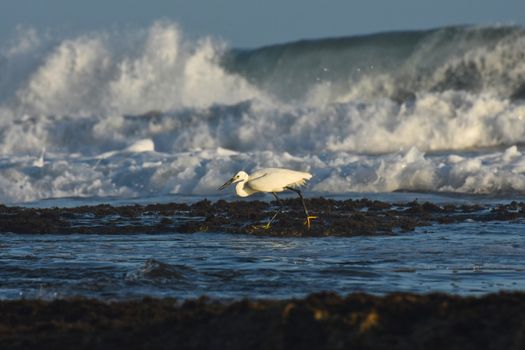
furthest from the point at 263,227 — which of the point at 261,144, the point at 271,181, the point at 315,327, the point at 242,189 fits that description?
the point at 261,144

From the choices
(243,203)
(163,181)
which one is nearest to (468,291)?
(243,203)

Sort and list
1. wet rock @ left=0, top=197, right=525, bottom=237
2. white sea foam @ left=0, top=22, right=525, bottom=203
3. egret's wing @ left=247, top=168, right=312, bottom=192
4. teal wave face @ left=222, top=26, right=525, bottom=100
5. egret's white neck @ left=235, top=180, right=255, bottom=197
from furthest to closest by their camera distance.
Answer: teal wave face @ left=222, top=26, right=525, bottom=100
white sea foam @ left=0, top=22, right=525, bottom=203
egret's white neck @ left=235, top=180, right=255, bottom=197
egret's wing @ left=247, top=168, right=312, bottom=192
wet rock @ left=0, top=197, right=525, bottom=237

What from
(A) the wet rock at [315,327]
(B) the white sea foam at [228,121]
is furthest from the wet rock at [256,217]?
(A) the wet rock at [315,327]

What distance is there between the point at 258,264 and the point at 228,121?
18.5 m

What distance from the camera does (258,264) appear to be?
979 centimetres

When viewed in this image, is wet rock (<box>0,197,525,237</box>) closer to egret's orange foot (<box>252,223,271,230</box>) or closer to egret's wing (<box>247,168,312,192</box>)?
egret's orange foot (<box>252,223,271,230</box>)

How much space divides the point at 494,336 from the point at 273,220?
338 inches

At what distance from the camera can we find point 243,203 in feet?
52.1

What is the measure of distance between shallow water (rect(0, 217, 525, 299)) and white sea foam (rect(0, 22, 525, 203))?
6705 millimetres

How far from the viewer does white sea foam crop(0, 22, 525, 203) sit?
19.9 m

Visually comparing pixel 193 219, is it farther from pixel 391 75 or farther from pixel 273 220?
pixel 391 75

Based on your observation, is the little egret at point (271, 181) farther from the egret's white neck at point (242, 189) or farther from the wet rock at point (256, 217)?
the wet rock at point (256, 217)

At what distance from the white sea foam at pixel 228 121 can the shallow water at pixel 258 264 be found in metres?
6.70

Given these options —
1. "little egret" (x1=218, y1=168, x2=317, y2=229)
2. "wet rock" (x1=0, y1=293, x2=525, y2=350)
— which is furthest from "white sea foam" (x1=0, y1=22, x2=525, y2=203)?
"wet rock" (x1=0, y1=293, x2=525, y2=350)
